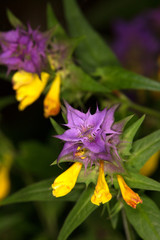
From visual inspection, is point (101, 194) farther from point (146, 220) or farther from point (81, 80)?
point (81, 80)

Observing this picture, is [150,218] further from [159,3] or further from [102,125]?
[159,3]

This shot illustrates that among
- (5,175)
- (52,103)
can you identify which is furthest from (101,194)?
(5,175)

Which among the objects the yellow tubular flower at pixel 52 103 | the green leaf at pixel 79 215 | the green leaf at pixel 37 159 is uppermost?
the yellow tubular flower at pixel 52 103

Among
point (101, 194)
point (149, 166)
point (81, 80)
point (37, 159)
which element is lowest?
point (37, 159)

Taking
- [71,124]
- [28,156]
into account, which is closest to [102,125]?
[71,124]

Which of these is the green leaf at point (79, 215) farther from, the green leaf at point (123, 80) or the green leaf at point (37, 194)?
the green leaf at point (123, 80)

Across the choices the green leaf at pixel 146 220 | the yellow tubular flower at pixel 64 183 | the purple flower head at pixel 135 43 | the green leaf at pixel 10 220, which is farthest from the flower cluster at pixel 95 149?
the purple flower head at pixel 135 43

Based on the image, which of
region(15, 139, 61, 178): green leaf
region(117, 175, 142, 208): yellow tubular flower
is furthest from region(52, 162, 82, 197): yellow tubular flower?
region(15, 139, 61, 178): green leaf
